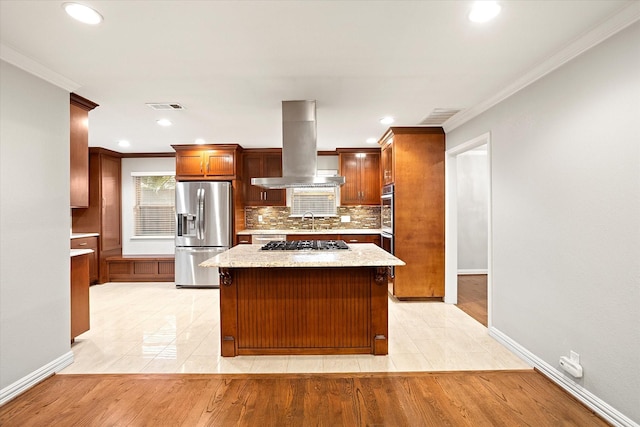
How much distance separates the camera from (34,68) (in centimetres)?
245

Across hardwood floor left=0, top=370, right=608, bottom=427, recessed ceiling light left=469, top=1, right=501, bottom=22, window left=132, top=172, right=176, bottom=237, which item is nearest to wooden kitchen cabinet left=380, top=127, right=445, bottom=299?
hardwood floor left=0, top=370, right=608, bottom=427

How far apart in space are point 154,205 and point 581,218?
6.40 meters

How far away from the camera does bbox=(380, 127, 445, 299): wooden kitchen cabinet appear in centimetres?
457

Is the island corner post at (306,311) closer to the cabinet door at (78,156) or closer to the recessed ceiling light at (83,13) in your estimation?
the cabinet door at (78,156)

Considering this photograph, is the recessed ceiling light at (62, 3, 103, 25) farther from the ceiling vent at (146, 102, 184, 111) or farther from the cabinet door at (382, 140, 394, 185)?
the cabinet door at (382, 140, 394, 185)

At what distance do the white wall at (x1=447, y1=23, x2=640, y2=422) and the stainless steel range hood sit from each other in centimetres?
167

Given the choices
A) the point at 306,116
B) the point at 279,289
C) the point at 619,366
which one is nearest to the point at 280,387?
the point at 279,289

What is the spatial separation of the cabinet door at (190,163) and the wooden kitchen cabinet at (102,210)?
4.68ft

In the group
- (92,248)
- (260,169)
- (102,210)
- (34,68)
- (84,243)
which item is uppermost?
(34,68)

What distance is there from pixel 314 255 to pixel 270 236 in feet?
9.06

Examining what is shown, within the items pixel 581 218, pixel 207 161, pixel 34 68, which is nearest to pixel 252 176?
pixel 207 161

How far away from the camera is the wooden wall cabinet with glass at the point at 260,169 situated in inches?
235

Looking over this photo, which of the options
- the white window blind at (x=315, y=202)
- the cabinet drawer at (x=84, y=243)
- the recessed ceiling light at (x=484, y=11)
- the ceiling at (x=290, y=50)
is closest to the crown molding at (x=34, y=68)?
the ceiling at (x=290, y=50)

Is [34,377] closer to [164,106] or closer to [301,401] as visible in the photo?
[301,401]
